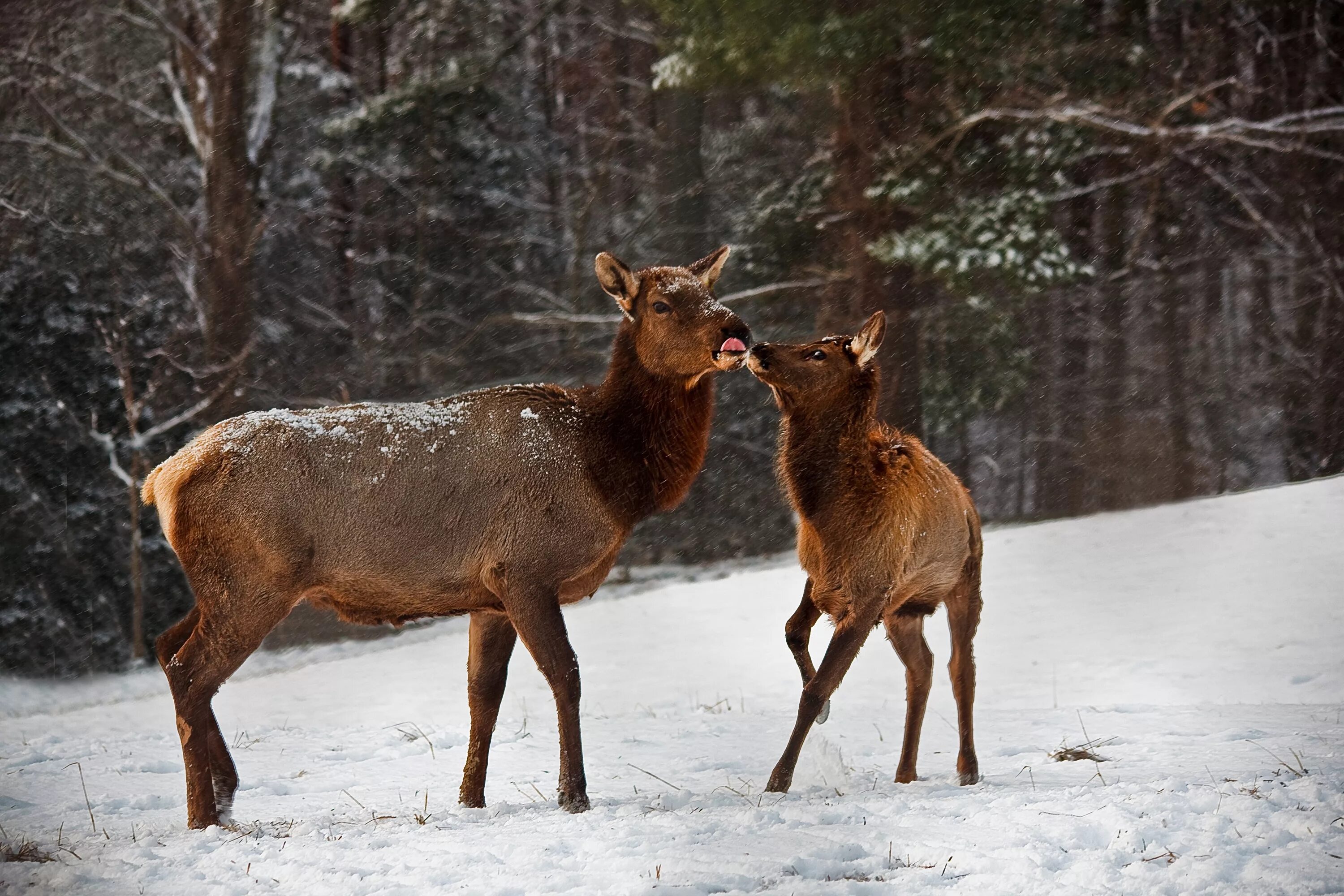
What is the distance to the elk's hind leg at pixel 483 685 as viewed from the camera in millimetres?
5902

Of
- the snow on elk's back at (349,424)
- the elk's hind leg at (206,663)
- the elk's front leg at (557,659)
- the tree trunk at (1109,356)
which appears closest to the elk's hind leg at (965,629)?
the elk's front leg at (557,659)

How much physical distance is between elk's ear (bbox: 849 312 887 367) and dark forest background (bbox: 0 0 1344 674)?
957cm

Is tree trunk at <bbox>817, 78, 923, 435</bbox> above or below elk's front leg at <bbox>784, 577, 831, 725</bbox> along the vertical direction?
above

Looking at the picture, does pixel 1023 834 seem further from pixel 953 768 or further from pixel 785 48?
pixel 785 48

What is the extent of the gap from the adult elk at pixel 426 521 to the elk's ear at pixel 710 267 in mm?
359

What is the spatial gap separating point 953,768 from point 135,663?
13.7 metres

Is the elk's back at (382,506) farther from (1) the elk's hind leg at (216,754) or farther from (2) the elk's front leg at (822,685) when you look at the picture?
(2) the elk's front leg at (822,685)

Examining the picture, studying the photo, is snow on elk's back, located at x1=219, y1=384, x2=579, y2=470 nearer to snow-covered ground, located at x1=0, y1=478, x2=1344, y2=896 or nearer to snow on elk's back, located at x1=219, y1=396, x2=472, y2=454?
snow on elk's back, located at x1=219, y1=396, x2=472, y2=454

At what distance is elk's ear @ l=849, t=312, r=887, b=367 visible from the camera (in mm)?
6242

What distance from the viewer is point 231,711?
499 inches

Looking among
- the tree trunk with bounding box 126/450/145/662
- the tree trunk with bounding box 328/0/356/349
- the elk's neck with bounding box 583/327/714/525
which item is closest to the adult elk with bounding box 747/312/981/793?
the elk's neck with bounding box 583/327/714/525

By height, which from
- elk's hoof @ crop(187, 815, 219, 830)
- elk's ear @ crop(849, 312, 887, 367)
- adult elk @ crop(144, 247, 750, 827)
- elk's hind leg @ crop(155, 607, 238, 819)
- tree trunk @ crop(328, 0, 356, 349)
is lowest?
elk's hoof @ crop(187, 815, 219, 830)

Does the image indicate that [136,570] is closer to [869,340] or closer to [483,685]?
[483,685]

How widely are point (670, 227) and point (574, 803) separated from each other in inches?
696
